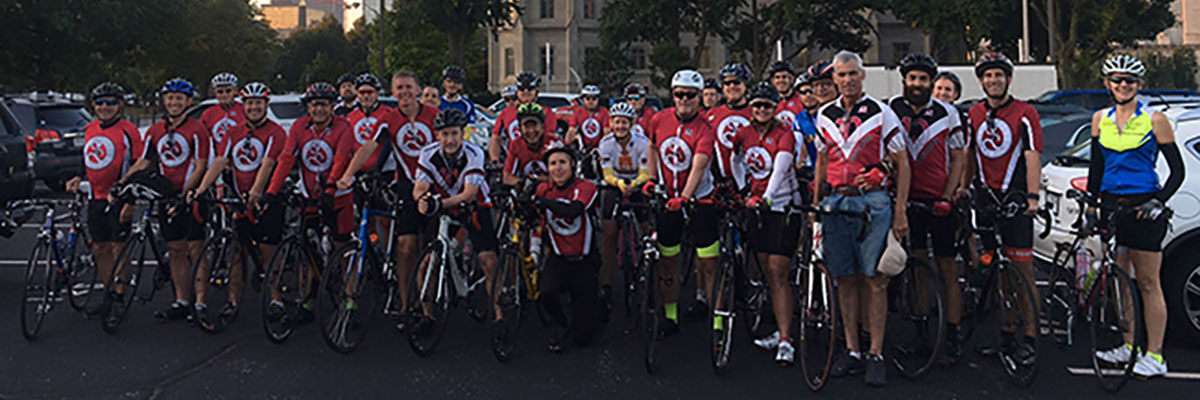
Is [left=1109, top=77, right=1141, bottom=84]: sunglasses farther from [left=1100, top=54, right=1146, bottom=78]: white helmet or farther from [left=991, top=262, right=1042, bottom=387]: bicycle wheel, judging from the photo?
[left=991, top=262, right=1042, bottom=387]: bicycle wheel

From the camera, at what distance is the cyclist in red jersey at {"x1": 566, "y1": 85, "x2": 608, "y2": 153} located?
37.0 ft

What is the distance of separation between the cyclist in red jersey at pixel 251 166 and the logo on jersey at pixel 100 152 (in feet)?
2.39

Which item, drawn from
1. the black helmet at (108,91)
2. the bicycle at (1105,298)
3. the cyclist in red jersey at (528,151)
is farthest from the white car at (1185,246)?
the black helmet at (108,91)

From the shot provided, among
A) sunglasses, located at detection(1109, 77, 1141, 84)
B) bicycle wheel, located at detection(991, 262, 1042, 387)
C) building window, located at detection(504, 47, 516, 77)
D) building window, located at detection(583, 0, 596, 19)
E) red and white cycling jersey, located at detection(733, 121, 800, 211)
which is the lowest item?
bicycle wheel, located at detection(991, 262, 1042, 387)

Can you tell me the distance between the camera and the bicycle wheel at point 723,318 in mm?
6539

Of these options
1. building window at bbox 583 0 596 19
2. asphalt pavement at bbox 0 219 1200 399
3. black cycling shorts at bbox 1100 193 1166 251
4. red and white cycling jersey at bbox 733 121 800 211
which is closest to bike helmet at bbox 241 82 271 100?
asphalt pavement at bbox 0 219 1200 399

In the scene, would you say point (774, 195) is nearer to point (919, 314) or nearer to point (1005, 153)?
point (919, 314)

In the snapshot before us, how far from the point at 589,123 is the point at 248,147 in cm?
412

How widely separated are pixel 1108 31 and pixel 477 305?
36.8 meters

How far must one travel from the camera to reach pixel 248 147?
8.11 m

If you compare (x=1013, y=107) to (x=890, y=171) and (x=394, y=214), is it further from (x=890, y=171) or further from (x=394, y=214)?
(x=394, y=214)

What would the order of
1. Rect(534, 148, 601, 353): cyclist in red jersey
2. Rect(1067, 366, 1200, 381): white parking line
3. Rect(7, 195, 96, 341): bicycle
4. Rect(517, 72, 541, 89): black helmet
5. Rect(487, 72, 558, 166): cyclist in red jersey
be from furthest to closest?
Rect(517, 72, 541, 89): black helmet, Rect(487, 72, 558, 166): cyclist in red jersey, Rect(7, 195, 96, 341): bicycle, Rect(534, 148, 601, 353): cyclist in red jersey, Rect(1067, 366, 1200, 381): white parking line

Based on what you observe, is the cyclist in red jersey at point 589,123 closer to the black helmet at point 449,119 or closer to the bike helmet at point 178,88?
the black helmet at point 449,119

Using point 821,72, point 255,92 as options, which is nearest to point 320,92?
point 255,92
